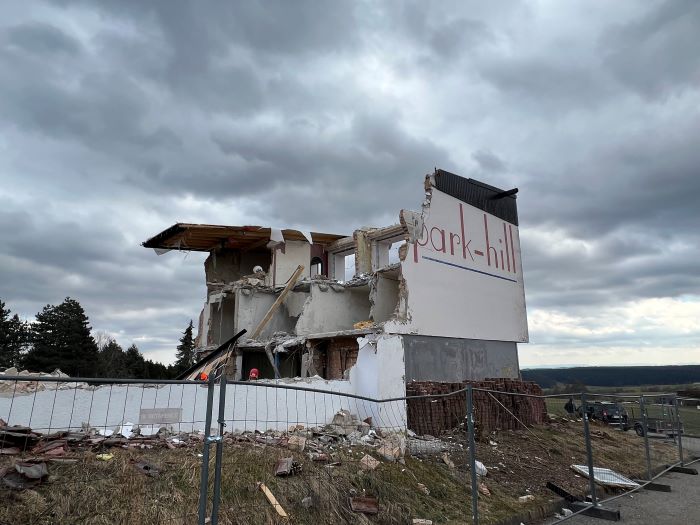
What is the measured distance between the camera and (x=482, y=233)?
19328 millimetres

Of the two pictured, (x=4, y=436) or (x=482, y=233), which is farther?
(x=482, y=233)

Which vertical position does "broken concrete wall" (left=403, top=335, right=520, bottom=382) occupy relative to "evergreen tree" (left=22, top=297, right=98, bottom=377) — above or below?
below

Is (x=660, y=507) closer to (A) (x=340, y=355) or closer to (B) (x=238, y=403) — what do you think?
(B) (x=238, y=403)

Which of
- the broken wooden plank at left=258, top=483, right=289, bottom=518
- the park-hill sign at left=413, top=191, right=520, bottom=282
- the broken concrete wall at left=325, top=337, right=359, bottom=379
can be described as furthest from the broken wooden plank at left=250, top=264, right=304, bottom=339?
the broken wooden plank at left=258, top=483, right=289, bottom=518

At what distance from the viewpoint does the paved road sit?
26.0 ft

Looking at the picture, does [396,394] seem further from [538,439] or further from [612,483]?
[612,483]

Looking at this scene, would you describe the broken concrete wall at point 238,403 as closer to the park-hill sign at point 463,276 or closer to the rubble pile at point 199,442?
the rubble pile at point 199,442

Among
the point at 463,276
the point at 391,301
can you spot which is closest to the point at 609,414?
the point at 463,276

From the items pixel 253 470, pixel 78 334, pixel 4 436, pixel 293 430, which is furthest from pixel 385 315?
pixel 78 334

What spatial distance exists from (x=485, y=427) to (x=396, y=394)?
2534mm

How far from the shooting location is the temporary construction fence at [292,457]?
19.3 ft

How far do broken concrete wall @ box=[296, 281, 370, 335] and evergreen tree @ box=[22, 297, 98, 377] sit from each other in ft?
109

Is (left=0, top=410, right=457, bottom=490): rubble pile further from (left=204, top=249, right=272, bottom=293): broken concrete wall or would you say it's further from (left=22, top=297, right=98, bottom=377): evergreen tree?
(left=22, top=297, right=98, bottom=377): evergreen tree

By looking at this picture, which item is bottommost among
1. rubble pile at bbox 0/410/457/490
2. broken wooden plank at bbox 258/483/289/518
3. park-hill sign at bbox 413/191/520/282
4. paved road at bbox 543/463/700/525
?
paved road at bbox 543/463/700/525
